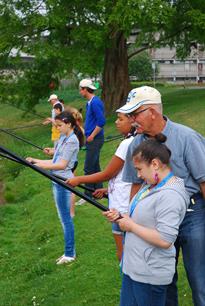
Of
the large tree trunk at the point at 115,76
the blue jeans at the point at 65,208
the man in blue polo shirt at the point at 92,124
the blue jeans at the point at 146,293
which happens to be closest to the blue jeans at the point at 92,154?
the man in blue polo shirt at the point at 92,124

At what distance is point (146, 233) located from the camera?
3.03 metres

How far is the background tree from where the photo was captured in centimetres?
1750

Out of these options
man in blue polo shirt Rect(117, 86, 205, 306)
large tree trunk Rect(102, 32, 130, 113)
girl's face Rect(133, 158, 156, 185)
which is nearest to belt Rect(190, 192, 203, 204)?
man in blue polo shirt Rect(117, 86, 205, 306)

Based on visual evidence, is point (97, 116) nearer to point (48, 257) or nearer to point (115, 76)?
point (48, 257)

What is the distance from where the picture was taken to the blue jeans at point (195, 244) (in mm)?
3383

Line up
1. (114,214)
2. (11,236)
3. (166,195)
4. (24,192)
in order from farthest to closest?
(24,192) < (11,236) < (114,214) < (166,195)

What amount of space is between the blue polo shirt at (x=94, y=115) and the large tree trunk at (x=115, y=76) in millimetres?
13940

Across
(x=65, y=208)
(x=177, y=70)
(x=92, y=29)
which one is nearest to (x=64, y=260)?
(x=65, y=208)

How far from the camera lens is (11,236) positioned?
306 inches

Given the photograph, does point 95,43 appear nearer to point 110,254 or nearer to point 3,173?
point 3,173

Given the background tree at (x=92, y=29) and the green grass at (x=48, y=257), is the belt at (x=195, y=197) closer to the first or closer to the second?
the green grass at (x=48, y=257)

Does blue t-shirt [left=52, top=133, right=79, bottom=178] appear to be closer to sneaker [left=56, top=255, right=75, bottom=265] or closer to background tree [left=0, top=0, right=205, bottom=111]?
sneaker [left=56, top=255, right=75, bottom=265]

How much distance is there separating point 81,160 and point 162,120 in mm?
9377

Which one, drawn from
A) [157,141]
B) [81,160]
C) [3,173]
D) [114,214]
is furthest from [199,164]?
[3,173]
